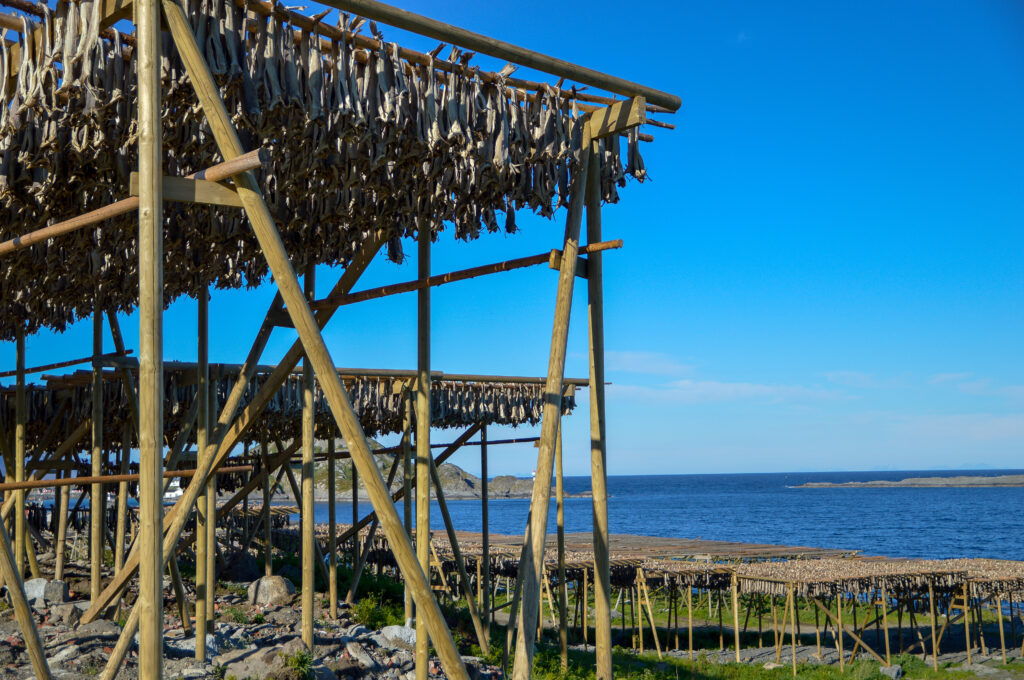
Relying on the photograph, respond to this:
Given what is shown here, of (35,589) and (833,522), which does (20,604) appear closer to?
(35,589)

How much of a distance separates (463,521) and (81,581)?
79.7m

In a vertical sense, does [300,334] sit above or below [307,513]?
above

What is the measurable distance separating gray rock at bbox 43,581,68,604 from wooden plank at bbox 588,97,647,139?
7427 mm

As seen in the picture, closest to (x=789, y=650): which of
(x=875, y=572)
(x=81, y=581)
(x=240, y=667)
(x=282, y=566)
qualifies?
(x=875, y=572)

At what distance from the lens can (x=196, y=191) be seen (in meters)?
4.06

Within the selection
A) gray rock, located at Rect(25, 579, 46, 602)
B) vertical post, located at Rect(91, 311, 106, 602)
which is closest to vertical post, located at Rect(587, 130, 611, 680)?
vertical post, located at Rect(91, 311, 106, 602)

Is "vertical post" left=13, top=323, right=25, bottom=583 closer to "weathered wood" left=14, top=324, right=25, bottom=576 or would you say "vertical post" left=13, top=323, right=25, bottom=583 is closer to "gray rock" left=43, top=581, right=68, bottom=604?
"weathered wood" left=14, top=324, right=25, bottom=576

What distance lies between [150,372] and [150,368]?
2 centimetres

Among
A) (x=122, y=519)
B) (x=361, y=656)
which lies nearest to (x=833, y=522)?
(x=122, y=519)

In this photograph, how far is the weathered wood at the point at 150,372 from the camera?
3.65 metres

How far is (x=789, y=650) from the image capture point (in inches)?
729

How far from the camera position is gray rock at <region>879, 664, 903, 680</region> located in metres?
15.5

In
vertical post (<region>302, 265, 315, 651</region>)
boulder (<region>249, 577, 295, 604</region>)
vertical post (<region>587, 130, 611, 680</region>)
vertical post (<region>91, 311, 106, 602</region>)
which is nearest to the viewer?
vertical post (<region>587, 130, 611, 680</region>)

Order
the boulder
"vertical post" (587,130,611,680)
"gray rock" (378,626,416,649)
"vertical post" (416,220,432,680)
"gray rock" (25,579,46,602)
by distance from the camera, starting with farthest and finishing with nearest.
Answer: the boulder → "gray rock" (25,579,46,602) → "gray rock" (378,626,416,649) → "vertical post" (416,220,432,680) → "vertical post" (587,130,611,680)
